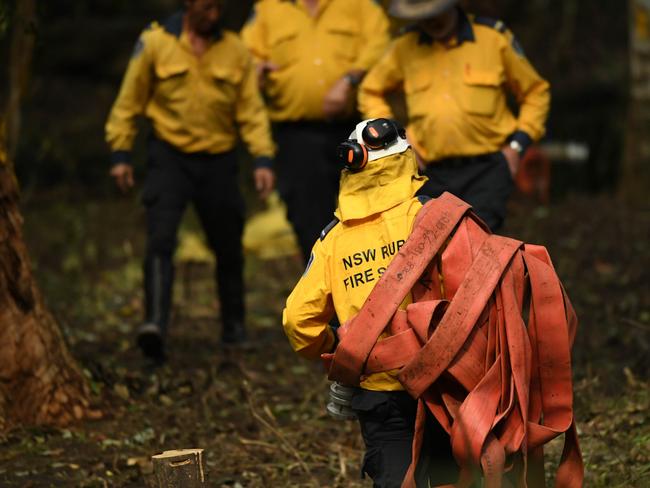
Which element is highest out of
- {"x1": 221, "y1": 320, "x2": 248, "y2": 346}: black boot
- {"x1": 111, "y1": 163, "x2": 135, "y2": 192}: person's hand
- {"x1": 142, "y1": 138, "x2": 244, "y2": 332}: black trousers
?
{"x1": 111, "y1": 163, "x2": 135, "y2": 192}: person's hand

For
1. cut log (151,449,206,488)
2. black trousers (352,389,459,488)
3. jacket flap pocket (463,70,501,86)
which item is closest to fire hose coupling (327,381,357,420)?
black trousers (352,389,459,488)

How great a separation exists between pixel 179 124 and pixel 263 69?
838 mm

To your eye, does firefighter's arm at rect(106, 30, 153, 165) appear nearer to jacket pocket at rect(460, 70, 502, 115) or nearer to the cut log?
jacket pocket at rect(460, 70, 502, 115)

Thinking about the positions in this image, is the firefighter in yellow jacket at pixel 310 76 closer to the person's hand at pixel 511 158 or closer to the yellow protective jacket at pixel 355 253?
the person's hand at pixel 511 158

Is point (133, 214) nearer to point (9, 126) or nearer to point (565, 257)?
point (9, 126)

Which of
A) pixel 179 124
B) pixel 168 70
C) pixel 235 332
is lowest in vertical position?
pixel 235 332

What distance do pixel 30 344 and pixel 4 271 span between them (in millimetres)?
397

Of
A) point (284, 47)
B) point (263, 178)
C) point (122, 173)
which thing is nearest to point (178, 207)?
point (122, 173)

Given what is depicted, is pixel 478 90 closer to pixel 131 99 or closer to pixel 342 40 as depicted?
pixel 342 40

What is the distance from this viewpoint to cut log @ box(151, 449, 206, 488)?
4621mm

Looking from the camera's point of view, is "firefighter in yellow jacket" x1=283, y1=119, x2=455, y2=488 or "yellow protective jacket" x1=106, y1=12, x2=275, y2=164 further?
"yellow protective jacket" x1=106, y1=12, x2=275, y2=164

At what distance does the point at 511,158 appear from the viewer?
727 cm

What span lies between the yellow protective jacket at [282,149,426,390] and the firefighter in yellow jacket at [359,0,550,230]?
2430 millimetres

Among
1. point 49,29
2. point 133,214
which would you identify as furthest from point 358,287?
point 49,29
